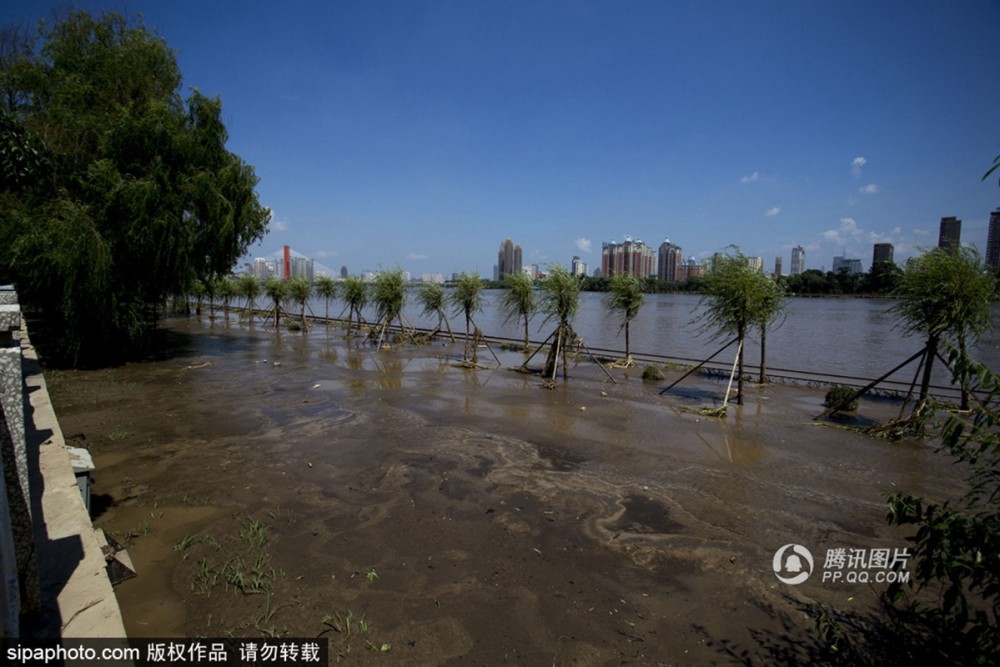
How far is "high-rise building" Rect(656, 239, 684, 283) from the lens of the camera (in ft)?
325

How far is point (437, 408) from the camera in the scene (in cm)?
1188

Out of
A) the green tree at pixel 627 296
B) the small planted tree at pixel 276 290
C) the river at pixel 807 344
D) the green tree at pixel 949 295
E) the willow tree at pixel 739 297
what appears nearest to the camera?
the green tree at pixel 949 295

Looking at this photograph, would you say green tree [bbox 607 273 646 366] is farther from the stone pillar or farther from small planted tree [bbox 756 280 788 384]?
the stone pillar

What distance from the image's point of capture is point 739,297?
12.5 meters

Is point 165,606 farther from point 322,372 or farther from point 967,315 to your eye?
point 967,315

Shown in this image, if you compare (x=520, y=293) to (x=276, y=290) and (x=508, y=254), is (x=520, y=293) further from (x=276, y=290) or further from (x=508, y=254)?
(x=508, y=254)

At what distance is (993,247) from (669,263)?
9786 centimetres

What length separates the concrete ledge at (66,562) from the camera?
6.87ft

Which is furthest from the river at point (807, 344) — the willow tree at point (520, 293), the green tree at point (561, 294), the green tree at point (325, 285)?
the green tree at point (325, 285)

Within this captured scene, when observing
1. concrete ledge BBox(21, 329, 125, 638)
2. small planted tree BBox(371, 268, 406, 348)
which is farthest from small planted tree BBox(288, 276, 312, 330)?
concrete ledge BBox(21, 329, 125, 638)

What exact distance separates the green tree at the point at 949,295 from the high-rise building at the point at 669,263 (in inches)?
3589

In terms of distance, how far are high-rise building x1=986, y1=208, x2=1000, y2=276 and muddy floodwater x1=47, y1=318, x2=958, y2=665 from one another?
12.5 feet

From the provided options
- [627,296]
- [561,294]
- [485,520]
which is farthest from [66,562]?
[627,296]

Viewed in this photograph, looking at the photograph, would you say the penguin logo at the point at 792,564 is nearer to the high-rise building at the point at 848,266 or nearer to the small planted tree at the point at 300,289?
the small planted tree at the point at 300,289
